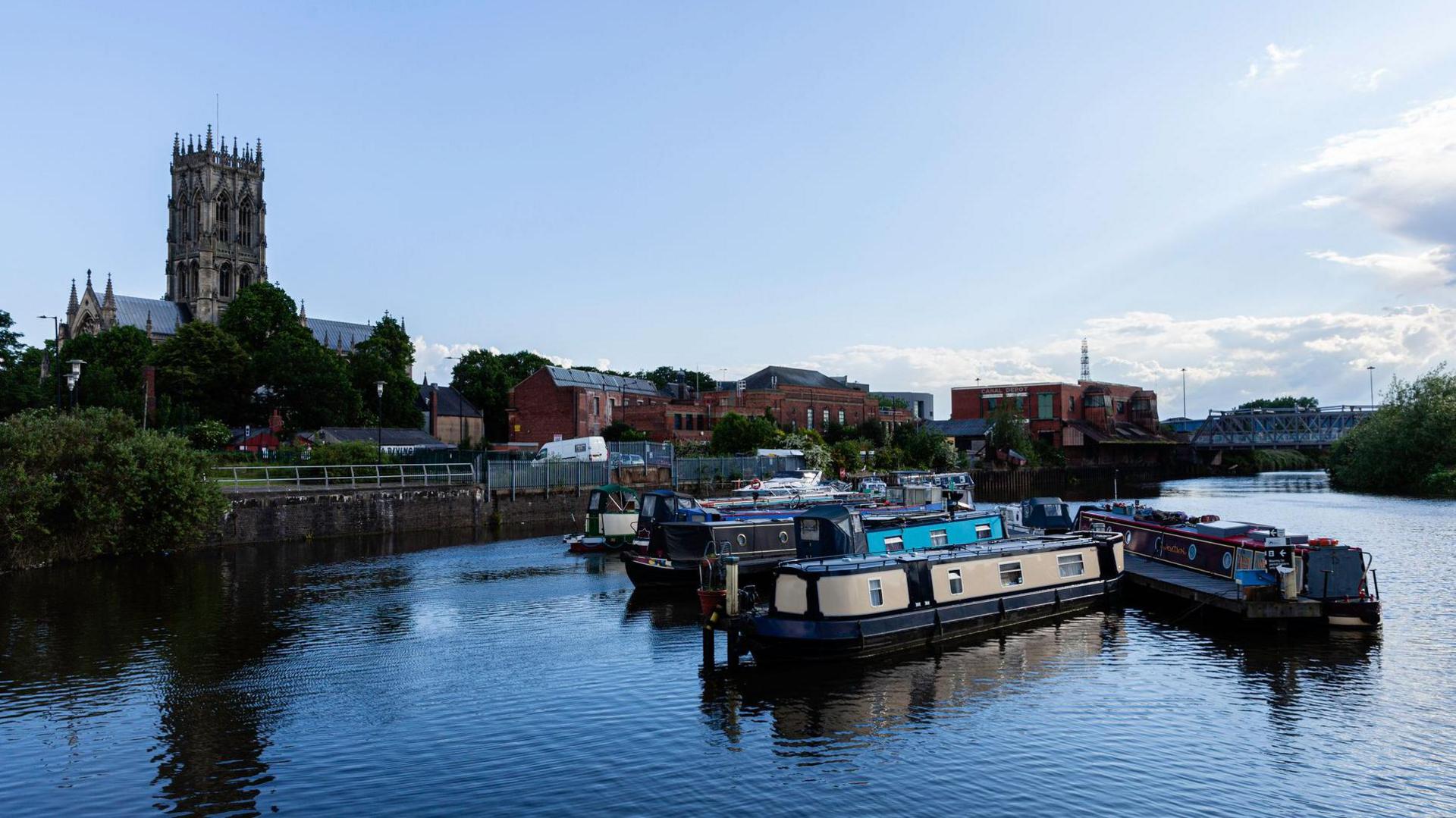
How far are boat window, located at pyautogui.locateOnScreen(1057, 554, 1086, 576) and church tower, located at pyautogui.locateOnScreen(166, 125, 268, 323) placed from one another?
499 ft

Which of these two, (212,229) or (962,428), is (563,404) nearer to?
(962,428)

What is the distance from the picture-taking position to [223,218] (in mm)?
159625

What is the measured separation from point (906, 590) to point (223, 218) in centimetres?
16629

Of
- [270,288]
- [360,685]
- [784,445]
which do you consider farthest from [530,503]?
[270,288]

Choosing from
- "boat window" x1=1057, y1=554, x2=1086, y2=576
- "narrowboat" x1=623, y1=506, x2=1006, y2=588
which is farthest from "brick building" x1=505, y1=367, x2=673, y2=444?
"boat window" x1=1057, y1=554, x2=1086, y2=576

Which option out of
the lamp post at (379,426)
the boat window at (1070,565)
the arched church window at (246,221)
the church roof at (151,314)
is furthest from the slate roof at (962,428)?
the arched church window at (246,221)

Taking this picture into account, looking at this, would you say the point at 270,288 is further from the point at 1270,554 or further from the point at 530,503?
the point at 1270,554

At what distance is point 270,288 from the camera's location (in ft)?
352

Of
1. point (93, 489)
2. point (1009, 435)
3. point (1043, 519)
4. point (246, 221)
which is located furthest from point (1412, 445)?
point (246, 221)

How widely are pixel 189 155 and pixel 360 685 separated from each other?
168m

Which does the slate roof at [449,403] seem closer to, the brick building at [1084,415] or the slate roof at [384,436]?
the slate roof at [384,436]

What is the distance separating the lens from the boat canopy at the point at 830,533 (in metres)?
29.6

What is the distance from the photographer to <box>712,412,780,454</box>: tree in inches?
3487

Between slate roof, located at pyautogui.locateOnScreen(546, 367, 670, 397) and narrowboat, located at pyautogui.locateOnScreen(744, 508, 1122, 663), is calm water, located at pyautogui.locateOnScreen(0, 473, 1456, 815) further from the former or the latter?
slate roof, located at pyautogui.locateOnScreen(546, 367, 670, 397)
